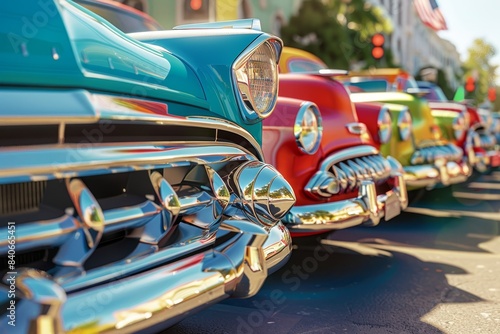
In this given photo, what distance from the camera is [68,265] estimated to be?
131 cm

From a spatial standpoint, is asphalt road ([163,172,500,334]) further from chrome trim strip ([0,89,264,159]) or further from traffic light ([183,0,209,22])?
traffic light ([183,0,209,22])

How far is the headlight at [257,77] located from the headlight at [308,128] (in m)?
0.62

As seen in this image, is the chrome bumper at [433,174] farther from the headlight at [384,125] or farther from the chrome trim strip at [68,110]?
the chrome trim strip at [68,110]

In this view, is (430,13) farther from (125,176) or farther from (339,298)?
(125,176)

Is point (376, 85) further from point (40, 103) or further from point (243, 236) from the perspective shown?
point (40, 103)

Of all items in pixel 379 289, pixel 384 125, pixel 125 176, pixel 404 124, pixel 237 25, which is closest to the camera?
pixel 125 176

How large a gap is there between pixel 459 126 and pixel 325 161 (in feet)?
11.4

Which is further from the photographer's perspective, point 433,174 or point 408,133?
point 433,174

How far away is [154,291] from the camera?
1.39 m

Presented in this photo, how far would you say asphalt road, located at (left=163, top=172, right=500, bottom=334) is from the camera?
2.39m

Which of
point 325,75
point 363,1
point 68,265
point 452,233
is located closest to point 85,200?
point 68,265

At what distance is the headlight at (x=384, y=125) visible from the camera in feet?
13.1

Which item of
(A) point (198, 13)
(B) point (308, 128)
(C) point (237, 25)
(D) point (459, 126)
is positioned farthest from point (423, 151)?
(A) point (198, 13)

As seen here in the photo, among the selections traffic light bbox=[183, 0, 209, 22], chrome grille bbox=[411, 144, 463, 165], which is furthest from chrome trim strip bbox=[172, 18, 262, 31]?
traffic light bbox=[183, 0, 209, 22]
